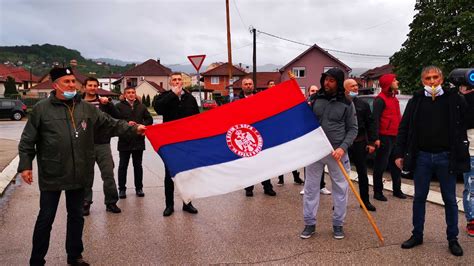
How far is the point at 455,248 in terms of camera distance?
4.32 metres

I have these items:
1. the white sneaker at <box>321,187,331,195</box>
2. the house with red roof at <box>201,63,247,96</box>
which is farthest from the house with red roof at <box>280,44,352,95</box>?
the white sneaker at <box>321,187,331,195</box>

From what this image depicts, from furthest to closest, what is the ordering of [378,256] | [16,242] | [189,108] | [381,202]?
[381,202] → [189,108] → [16,242] → [378,256]

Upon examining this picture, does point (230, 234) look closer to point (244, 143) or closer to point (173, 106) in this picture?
point (244, 143)

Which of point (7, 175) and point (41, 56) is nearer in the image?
point (7, 175)

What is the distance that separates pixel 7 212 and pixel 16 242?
1.52 metres

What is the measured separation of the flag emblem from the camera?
491 centimetres

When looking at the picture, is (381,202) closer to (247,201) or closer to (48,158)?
(247,201)

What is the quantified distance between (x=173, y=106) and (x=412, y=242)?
339cm

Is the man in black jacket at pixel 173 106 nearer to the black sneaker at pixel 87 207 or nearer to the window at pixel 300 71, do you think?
the black sneaker at pixel 87 207

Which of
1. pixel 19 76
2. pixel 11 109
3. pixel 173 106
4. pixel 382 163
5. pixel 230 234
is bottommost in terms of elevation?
pixel 230 234

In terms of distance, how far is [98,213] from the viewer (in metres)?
6.02

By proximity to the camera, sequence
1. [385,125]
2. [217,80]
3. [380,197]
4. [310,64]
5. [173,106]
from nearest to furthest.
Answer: [173,106], [380,197], [385,125], [310,64], [217,80]

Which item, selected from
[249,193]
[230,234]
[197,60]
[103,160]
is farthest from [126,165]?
[197,60]

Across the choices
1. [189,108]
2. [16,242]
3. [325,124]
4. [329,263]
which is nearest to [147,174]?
[189,108]
